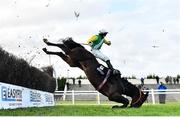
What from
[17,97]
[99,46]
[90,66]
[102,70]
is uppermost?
[99,46]

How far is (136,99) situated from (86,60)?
2546mm

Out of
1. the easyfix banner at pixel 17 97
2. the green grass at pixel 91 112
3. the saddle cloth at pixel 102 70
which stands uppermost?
the saddle cloth at pixel 102 70

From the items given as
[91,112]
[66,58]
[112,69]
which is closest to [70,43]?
[66,58]

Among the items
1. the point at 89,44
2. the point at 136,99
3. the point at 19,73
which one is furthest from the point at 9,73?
the point at 136,99

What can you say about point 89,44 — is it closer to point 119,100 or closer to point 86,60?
point 86,60

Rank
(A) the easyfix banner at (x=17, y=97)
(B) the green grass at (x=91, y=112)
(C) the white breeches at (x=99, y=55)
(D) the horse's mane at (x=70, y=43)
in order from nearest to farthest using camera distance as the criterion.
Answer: (B) the green grass at (x=91, y=112)
(A) the easyfix banner at (x=17, y=97)
(D) the horse's mane at (x=70, y=43)
(C) the white breeches at (x=99, y=55)

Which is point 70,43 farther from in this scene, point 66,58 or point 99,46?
point 99,46

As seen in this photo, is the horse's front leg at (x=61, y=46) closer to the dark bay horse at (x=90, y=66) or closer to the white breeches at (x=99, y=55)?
the dark bay horse at (x=90, y=66)

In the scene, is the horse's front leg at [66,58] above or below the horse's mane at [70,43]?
below

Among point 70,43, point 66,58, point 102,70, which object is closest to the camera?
point 70,43

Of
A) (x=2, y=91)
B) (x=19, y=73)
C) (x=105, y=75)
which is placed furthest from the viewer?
(x=19, y=73)

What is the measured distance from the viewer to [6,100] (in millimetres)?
16125

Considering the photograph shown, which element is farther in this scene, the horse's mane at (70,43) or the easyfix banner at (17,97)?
the horse's mane at (70,43)

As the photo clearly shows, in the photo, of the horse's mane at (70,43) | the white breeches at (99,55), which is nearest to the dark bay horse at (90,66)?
the horse's mane at (70,43)
